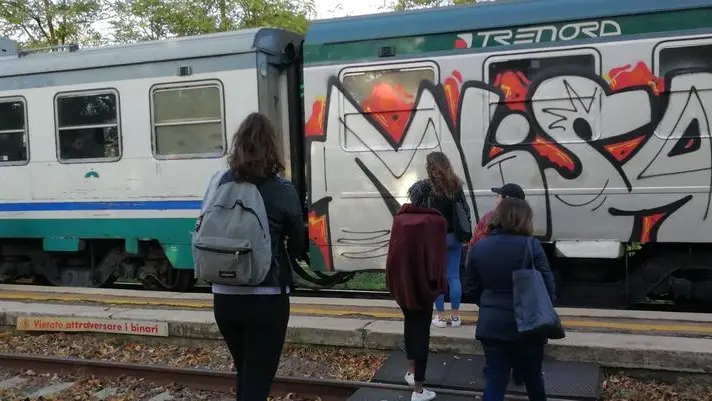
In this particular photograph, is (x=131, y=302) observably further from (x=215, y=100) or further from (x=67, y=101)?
A: (x=67, y=101)

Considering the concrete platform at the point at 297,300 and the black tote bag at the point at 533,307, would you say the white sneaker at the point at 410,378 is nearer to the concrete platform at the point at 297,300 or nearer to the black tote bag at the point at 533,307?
the black tote bag at the point at 533,307

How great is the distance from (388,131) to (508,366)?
12.1 ft

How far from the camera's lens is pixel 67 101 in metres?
8.70

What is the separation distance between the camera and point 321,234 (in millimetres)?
7562

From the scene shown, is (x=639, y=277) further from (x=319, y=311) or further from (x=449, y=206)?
(x=319, y=311)

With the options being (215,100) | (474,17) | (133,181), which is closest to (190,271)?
(133,181)

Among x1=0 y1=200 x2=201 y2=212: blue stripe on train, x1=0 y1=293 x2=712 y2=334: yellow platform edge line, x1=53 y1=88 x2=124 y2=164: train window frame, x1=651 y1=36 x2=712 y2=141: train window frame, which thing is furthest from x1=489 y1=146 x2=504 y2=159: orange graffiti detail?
x1=53 y1=88 x2=124 y2=164: train window frame

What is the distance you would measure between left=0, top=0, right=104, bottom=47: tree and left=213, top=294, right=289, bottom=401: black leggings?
58.6 ft

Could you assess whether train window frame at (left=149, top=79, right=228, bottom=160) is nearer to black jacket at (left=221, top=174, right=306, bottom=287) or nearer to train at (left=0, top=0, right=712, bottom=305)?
train at (left=0, top=0, right=712, bottom=305)

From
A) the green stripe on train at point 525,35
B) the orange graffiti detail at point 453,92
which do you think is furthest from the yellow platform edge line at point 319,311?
the green stripe on train at point 525,35

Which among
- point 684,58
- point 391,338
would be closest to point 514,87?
point 684,58

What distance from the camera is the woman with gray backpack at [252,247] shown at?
3164 mm

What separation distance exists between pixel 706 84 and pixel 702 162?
694 millimetres

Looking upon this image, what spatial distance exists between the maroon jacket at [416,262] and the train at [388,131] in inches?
101
